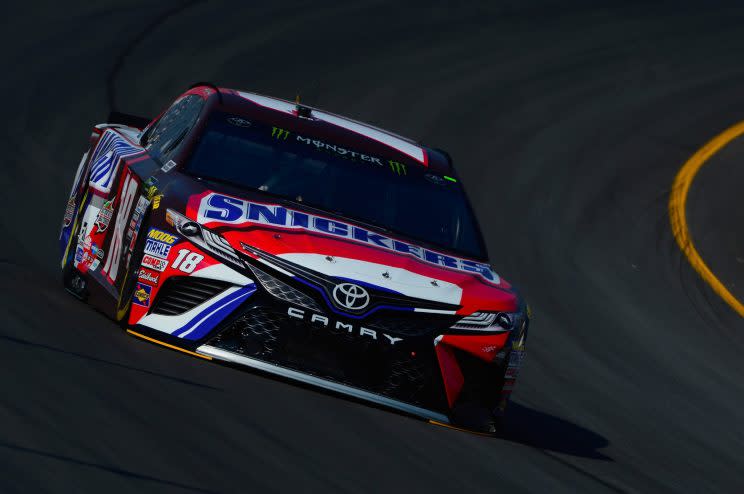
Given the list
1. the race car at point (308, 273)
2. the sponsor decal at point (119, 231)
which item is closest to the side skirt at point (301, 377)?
the race car at point (308, 273)

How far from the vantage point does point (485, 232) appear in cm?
1455

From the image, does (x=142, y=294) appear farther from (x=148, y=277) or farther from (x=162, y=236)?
(x=162, y=236)

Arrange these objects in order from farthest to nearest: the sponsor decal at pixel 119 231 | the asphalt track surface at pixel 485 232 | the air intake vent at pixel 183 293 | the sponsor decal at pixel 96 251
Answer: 1. the sponsor decal at pixel 96 251
2. the sponsor decal at pixel 119 231
3. the air intake vent at pixel 183 293
4. the asphalt track surface at pixel 485 232

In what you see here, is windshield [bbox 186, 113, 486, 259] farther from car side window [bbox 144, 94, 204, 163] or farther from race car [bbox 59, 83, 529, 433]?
car side window [bbox 144, 94, 204, 163]

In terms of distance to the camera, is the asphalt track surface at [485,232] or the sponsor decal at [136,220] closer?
the asphalt track surface at [485,232]

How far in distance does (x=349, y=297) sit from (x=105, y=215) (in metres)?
2.01

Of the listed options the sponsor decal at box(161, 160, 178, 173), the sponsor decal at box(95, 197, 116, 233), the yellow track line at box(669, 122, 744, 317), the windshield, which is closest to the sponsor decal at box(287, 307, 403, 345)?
the windshield

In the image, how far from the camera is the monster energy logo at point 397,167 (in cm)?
770

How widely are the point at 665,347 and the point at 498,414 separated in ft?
17.8

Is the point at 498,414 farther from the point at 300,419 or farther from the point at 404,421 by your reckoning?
A: the point at 300,419

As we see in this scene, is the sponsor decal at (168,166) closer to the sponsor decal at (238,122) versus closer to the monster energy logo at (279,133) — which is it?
the sponsor decal at (238,122)

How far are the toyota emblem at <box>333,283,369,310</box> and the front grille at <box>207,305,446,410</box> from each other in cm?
9

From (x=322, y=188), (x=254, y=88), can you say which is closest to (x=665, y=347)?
(x=322, y=188)

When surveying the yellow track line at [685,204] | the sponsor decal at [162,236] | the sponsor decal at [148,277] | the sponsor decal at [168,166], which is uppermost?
the yellow track line at [685,204]
